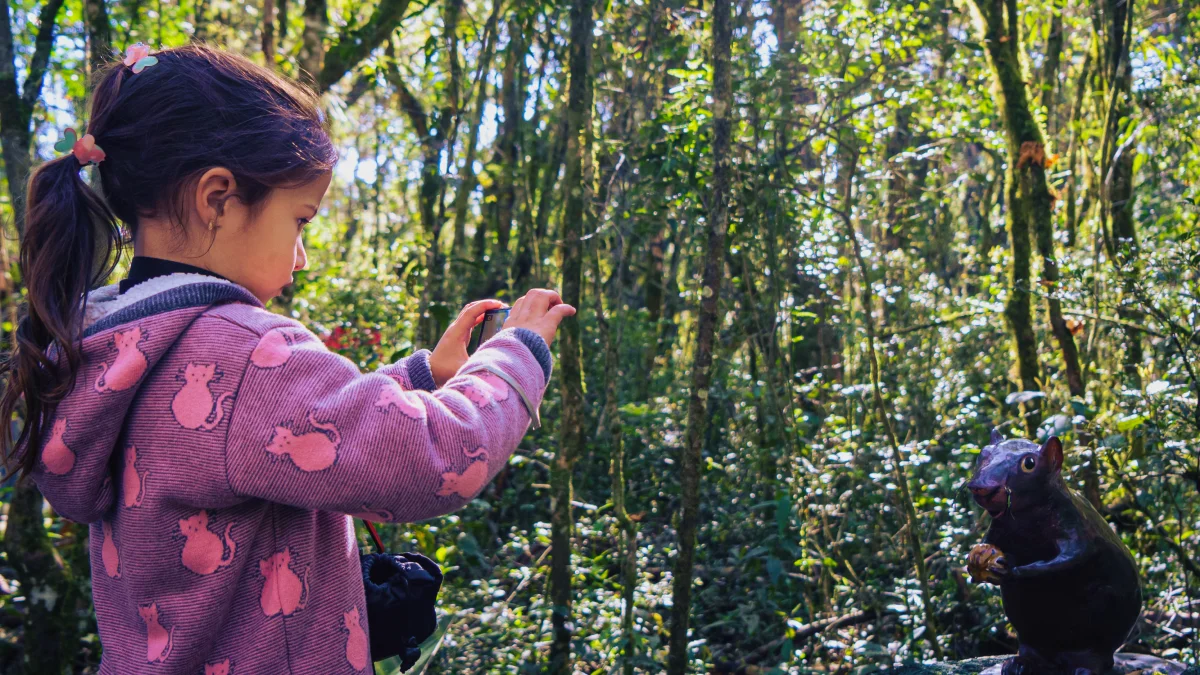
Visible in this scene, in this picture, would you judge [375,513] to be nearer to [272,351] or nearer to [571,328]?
[272,351]

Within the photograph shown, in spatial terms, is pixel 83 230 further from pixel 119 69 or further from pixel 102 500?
pixel 102 500

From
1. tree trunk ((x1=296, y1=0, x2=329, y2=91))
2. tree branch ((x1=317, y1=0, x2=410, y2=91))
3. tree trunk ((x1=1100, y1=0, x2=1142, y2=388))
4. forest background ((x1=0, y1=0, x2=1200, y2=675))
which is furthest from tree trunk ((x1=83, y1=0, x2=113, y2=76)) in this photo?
tree trunk ((x1=1100, y1=0, x2=1142, y2=388))

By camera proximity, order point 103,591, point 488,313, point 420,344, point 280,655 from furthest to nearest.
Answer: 1. point 420,344
2. point 488,313
3. point 103,591
4. point 280,655

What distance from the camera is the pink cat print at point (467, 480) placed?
118 centimetres

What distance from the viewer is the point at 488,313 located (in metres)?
1.67

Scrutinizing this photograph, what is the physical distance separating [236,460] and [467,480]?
0.93ft

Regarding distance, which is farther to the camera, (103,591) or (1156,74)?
(1156,74)

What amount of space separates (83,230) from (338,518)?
0.54 meters

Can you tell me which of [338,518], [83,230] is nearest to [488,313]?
[338,518]

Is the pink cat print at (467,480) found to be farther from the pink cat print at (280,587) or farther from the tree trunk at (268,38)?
the tree trunk at (268,38)

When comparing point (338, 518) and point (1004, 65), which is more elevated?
point (1004, 65)

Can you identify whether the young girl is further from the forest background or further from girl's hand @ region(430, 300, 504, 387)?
the forest background

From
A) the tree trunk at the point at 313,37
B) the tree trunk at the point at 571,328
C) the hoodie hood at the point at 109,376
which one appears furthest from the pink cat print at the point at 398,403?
the tree trunk at the point at 313,37

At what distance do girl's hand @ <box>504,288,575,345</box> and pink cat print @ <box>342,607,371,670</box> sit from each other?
0.49 metres
